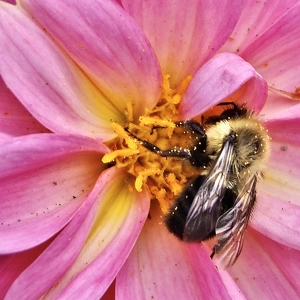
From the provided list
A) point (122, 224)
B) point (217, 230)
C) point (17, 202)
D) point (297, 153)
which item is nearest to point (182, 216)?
point (217, 230)

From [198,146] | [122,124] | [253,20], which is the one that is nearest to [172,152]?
[198,146]

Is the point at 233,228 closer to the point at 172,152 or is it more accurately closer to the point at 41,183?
the point at 172,152

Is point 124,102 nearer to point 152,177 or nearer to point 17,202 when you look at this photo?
point 152,177

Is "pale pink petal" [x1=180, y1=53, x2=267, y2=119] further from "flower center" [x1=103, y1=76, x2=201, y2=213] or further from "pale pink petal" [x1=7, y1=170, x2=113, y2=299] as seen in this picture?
"pale pink petal" [x1=7, y1=170, x2=113, y2=299]

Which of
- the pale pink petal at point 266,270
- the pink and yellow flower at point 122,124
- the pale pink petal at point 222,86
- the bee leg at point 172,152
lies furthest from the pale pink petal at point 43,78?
the pale pink petal at point 266,270

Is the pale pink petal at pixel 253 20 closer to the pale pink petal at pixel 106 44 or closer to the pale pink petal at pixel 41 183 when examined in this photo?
the pale pink petal at pixel 106 44

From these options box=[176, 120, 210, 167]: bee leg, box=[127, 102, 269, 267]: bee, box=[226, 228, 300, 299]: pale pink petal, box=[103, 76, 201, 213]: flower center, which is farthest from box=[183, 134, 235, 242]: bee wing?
box=[226, 228, 300, 299]: pale pink petal
